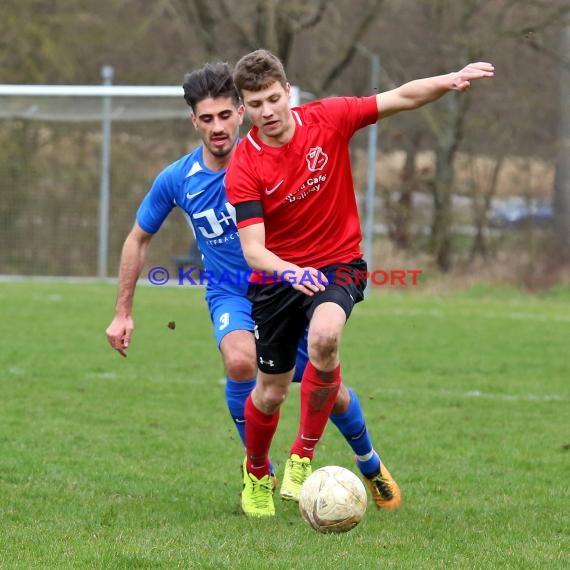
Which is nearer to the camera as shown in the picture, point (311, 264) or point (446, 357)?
point (311, 264)

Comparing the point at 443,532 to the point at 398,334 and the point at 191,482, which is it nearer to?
the point at 191,482

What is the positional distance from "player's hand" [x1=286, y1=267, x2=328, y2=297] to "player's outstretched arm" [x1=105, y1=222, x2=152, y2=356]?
1.09 meters

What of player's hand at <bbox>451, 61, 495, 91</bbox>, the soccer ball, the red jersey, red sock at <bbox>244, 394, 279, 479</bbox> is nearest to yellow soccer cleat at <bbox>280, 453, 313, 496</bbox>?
red sock at <bbox>244, 394, 279, 479</bbox>

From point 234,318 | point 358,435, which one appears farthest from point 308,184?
point 358,435

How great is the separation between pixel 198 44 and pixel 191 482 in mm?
17976

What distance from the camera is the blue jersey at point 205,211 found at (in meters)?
5.03

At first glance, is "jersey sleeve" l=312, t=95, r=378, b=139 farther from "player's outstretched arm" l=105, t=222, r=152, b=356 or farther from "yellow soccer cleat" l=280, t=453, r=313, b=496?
"yellow soccer cleat" l=280, t=453, r=313, b=496

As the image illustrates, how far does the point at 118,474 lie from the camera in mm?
5418

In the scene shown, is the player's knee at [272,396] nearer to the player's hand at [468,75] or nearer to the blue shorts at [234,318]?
the blue shorts at [234,318]

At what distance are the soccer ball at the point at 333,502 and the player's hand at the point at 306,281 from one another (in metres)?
0.70

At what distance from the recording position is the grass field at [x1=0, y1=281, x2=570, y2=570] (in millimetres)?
3928

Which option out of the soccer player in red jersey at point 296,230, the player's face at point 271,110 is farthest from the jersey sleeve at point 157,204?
the player's face at point 271,110

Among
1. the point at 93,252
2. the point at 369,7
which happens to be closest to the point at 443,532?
the point at 93,252

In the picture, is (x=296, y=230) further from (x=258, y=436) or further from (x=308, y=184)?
(x=258, y=436)
